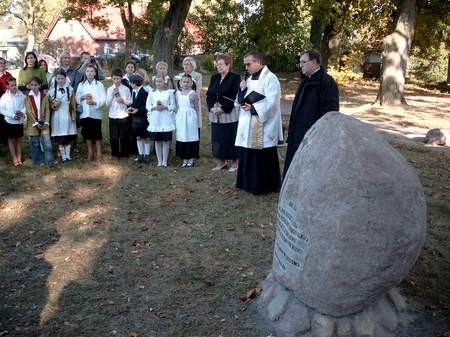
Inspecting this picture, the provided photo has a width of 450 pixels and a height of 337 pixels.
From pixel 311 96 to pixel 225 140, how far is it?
2680 mm

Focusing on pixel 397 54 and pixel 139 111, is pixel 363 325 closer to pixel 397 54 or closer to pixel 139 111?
pixel 139 111

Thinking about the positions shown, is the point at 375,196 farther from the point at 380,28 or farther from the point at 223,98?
the point at 380,28

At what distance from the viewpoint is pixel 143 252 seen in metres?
5.74

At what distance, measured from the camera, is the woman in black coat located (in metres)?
8.37

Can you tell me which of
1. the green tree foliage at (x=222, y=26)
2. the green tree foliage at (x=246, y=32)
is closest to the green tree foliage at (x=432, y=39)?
the green tree foliage at (x=246, y=32)

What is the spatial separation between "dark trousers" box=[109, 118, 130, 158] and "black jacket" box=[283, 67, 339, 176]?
4.10 meters

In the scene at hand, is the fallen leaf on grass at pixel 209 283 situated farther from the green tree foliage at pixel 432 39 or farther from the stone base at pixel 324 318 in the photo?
the green tree foliage at pixel 432 39

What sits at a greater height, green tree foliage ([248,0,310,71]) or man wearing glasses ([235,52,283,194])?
green tree foliage ([248,0,310,71])

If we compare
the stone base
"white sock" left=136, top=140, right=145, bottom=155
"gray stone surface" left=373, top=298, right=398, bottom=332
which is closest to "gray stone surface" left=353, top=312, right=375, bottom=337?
the stone base

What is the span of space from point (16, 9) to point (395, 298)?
5750 centimetres

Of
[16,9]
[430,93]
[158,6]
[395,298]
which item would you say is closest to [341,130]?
[395,298]

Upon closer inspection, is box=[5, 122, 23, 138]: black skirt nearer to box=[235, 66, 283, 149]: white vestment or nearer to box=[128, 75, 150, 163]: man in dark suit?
box=[128, 75, 150, 163]: man in dark suit

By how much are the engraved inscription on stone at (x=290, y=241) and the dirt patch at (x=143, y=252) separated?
0.65m

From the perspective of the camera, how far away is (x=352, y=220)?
11.8ft
